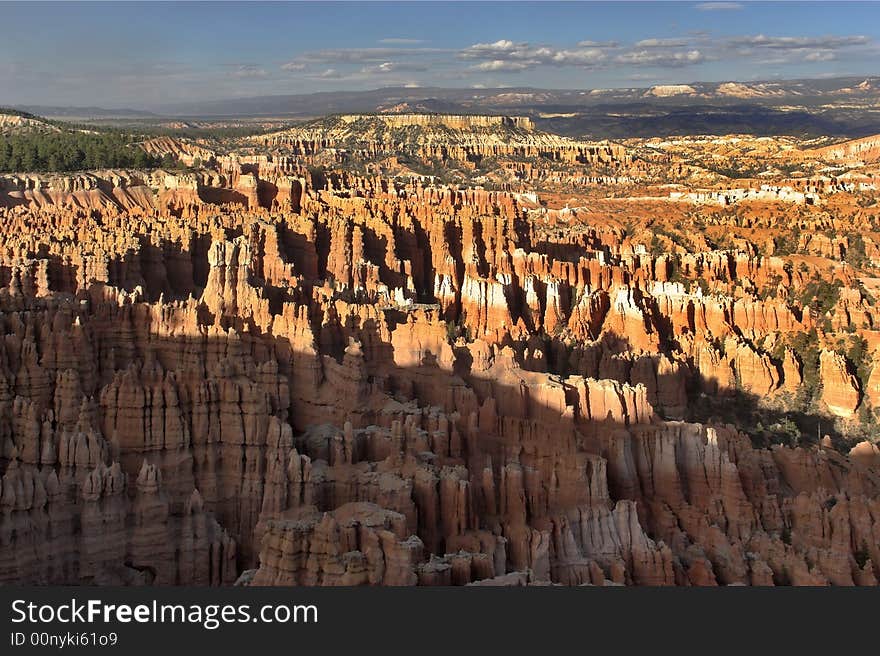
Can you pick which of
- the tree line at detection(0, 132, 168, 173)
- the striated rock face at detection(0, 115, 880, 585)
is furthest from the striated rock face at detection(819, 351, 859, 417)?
the tree line at detection(0, 132, 168, 173)

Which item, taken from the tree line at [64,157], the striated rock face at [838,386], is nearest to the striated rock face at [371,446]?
the striated rock face at [838,386]

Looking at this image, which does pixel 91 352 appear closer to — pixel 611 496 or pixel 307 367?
pixel 307 367

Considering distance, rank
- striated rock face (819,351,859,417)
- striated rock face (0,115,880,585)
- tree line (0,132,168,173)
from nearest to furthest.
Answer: striated rock face (0,115,880,585) < striated rock face (819,351,859,417) < tree line (0,132,168,173)

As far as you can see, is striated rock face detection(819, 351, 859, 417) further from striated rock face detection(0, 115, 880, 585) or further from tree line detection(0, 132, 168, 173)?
tree line detection(0, 132, 168, 173)

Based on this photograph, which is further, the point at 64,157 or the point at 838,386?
the point at 64,157

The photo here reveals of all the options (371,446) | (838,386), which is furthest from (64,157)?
(371,446)

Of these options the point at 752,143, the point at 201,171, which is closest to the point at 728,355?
the point at 201,171

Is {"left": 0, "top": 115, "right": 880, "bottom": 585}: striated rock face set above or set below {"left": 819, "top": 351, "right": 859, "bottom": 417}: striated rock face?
above

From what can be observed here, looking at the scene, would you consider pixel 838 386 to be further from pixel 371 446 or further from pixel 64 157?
pixel 64 157

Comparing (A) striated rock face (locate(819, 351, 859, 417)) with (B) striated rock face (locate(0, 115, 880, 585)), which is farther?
(A) striated rock face (locate(819, 351, 859, 417))
